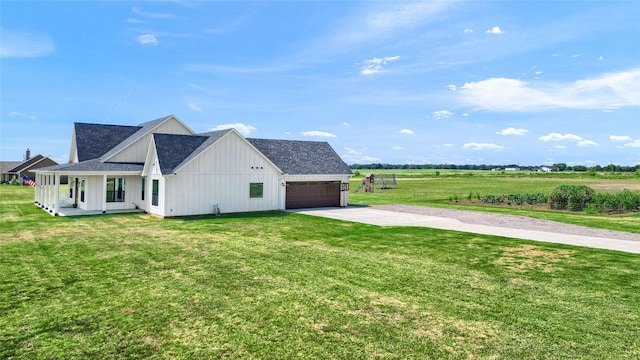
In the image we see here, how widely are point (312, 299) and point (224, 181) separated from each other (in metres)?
16.1

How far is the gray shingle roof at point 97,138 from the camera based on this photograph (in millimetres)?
27438

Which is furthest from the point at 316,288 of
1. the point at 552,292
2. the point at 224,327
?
the point at 552,292

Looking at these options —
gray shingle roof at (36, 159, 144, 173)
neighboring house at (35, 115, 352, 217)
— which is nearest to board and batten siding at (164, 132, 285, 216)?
neighboring house at (35, 115, 352, 217)

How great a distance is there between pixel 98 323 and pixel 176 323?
4.33 ft

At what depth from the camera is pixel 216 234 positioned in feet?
50.0

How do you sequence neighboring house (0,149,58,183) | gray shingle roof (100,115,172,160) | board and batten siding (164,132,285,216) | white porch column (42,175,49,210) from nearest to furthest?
1. board and batten siding (164,132,285,216)
2. white porch column (42,175,49,210)
3. gray shingle roof (100,115,172,160)
4. neighboring house (0,149,58,183)

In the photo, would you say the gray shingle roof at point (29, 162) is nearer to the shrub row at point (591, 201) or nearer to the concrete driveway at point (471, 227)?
the concrete driveway at point (471, 227)

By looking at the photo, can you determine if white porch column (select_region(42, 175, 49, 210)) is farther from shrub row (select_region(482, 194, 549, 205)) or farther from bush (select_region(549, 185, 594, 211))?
bush (select_region(549, 185, 594, 211))

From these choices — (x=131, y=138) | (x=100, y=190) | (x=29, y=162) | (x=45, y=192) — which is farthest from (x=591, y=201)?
(x=29, y=162)

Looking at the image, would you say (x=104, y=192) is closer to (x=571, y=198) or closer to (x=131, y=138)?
(x=131, y=138)

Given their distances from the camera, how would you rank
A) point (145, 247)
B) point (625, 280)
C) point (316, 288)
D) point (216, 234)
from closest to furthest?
point (316, 288) → point (625, 280) → point (145, 247) → point (216, 234)

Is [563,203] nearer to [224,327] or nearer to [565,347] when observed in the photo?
[565,347]

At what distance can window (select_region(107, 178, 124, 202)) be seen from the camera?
923 inches

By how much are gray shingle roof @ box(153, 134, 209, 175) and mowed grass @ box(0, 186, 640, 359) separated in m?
7.67
